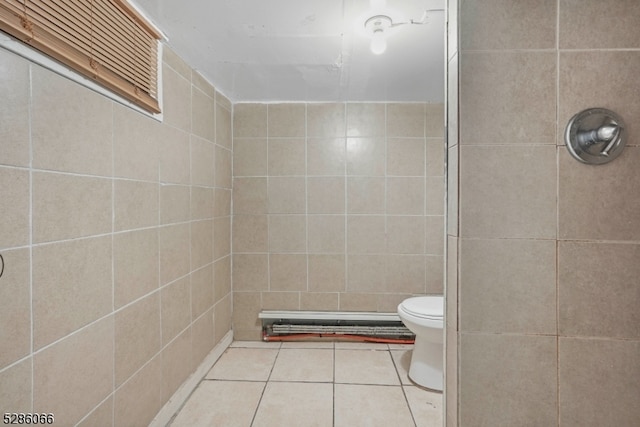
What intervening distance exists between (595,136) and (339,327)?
7.39 feet

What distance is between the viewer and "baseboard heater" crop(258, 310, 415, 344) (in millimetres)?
2715

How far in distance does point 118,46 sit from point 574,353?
1955 mm

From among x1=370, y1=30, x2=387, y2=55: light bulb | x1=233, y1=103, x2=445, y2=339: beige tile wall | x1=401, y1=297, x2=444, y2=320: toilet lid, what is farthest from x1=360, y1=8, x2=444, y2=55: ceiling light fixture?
x1=401, y1=297, x2=444, y2=320: toilet lid

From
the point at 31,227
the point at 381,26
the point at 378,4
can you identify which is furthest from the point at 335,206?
the point at 31,227

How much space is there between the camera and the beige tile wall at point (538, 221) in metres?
Result: 0.94

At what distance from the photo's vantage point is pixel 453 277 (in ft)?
3.25

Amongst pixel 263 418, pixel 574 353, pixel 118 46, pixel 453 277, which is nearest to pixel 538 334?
pixel 574 353

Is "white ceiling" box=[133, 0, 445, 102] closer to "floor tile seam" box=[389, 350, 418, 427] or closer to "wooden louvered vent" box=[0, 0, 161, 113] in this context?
"wooden louvered vent" box=[0, 0, 161, 113]

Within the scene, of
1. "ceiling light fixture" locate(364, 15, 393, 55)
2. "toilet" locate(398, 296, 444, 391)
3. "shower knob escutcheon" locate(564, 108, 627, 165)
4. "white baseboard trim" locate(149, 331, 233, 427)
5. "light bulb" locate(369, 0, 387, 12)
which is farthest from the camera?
"toilet" locate(398, 296, 444, 391)

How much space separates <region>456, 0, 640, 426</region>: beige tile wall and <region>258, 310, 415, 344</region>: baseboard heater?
1784mm

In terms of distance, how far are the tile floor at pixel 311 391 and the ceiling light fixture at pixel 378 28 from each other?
1940mm

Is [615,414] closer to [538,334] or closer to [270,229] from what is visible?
[538,334]

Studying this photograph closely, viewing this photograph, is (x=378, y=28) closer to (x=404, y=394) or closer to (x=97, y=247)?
(x=97, y=247)

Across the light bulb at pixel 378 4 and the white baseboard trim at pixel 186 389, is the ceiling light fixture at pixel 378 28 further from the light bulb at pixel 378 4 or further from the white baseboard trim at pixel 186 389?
the white baseboard trim at pixel 186 389
